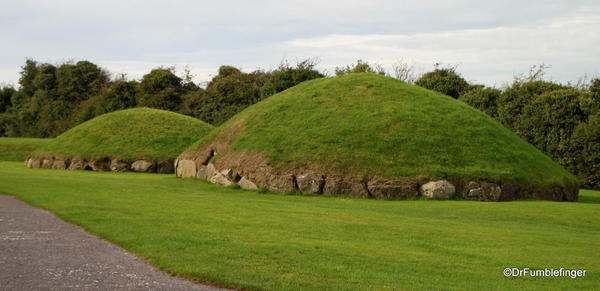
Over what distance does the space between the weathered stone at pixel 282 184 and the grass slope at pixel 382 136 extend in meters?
0.84

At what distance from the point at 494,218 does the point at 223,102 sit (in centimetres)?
3772

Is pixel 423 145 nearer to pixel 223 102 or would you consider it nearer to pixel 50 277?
pixel 50 277

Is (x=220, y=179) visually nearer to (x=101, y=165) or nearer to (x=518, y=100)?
(x=101, y=165)

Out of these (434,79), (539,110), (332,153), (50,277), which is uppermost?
(434,79)

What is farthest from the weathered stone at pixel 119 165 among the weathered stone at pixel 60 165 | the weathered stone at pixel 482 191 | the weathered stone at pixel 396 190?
the weathered stone at pixel 482 191

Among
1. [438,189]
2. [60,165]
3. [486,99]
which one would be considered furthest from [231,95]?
[438,189]

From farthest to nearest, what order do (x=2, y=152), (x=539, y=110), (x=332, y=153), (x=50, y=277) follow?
(x=2, y=152) < (x=539, y=110) < (x=332, y=153) < (x=50, y=277)

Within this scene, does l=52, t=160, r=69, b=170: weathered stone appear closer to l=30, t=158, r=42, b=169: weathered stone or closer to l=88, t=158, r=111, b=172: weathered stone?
l=30, t=158, r=42, b=169: weathered stone

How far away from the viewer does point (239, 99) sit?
169ft

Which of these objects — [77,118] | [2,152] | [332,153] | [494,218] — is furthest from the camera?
[77,118]

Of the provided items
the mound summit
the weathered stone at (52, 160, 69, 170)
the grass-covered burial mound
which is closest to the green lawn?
the grass-covered burial mound

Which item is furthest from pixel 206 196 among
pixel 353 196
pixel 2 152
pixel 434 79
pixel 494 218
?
pixel 2 152

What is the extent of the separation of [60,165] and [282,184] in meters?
22.6

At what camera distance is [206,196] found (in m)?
21.9
